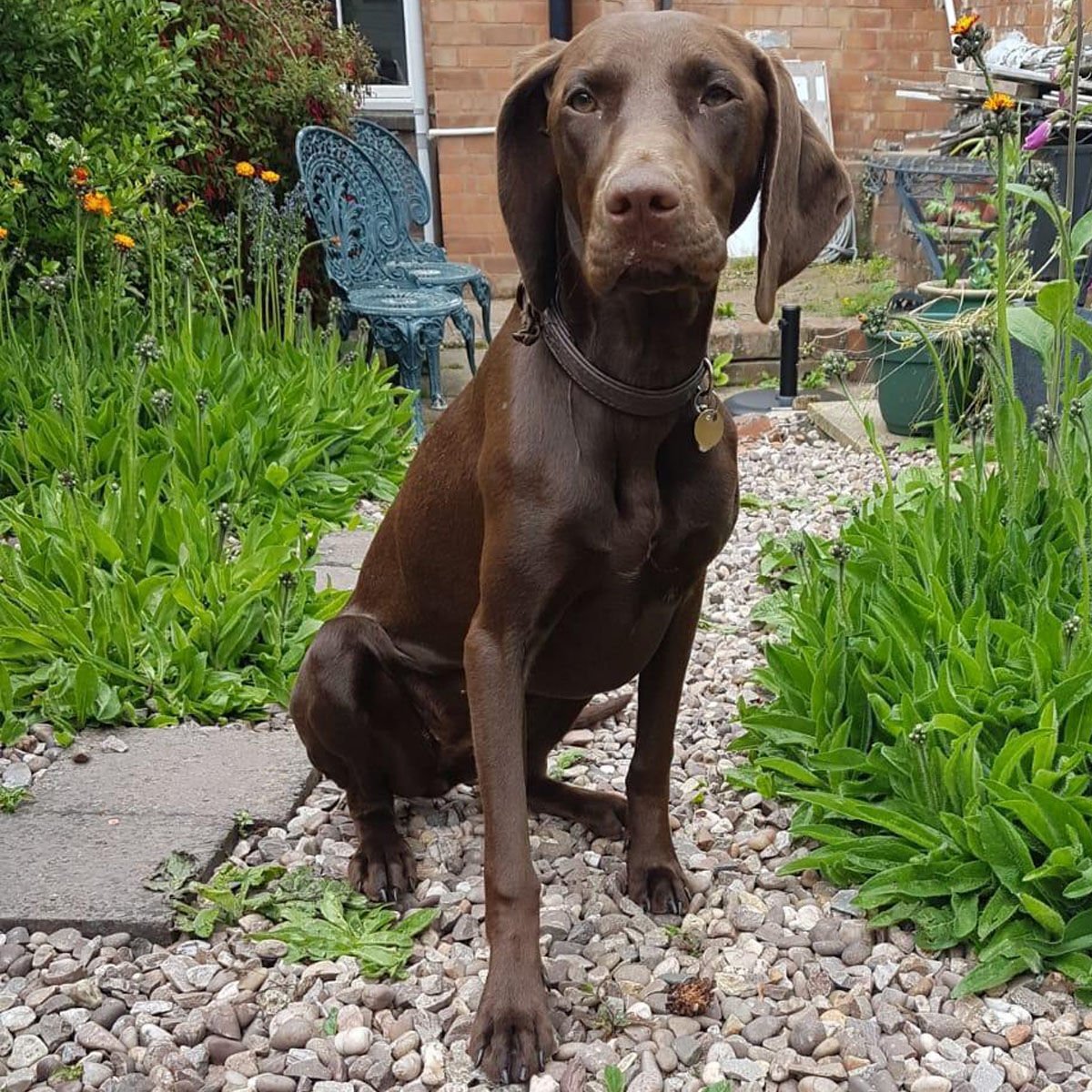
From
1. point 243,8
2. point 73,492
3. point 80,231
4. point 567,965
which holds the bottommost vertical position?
point 567,965

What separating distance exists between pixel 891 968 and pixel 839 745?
53 centimetres

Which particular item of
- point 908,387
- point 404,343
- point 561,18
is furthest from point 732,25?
point 908,387

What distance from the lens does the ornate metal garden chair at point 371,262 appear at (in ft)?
21.8

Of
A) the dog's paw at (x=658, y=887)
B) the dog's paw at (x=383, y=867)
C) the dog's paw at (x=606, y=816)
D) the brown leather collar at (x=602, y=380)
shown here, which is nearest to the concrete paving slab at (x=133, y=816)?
the dog's paw at (x=383, y=867)

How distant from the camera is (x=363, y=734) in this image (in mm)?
2598

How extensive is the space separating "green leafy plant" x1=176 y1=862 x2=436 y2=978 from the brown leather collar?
3.55 ft

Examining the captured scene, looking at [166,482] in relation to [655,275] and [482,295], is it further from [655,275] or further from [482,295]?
[482,295]

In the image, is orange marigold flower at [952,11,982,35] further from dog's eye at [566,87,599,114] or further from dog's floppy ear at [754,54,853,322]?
A: dog's eye at [566,87,599,114]

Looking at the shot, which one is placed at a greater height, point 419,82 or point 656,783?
point 419,82

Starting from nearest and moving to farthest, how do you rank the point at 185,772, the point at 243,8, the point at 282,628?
1. the point at 185,772
2. the point at 282,628
3. the point at 243,8

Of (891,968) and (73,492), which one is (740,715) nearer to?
(891,968)

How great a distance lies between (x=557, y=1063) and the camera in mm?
2055

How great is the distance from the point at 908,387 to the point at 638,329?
12.2 feet

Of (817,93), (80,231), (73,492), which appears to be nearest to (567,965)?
(73,492)
